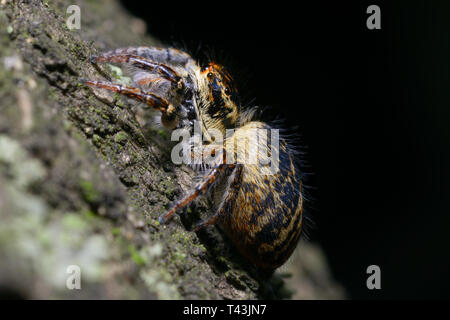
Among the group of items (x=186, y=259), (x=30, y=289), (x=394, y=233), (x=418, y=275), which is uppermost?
(x=30, y=289)

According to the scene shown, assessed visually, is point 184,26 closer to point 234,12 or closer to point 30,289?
point 234,12

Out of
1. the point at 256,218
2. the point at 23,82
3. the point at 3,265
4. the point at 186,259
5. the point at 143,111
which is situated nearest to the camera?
the point at 3,265

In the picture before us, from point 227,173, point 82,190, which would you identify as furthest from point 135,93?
point 82,190

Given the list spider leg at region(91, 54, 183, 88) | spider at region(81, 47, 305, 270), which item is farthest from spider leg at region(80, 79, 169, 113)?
spider leg at region(91, 54, 183, 88)

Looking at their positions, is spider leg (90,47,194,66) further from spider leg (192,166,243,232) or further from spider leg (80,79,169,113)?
spider leg (192,166,243,232)

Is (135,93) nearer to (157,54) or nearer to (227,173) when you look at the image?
(157,54)

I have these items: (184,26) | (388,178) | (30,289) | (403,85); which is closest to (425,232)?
(388,178)
